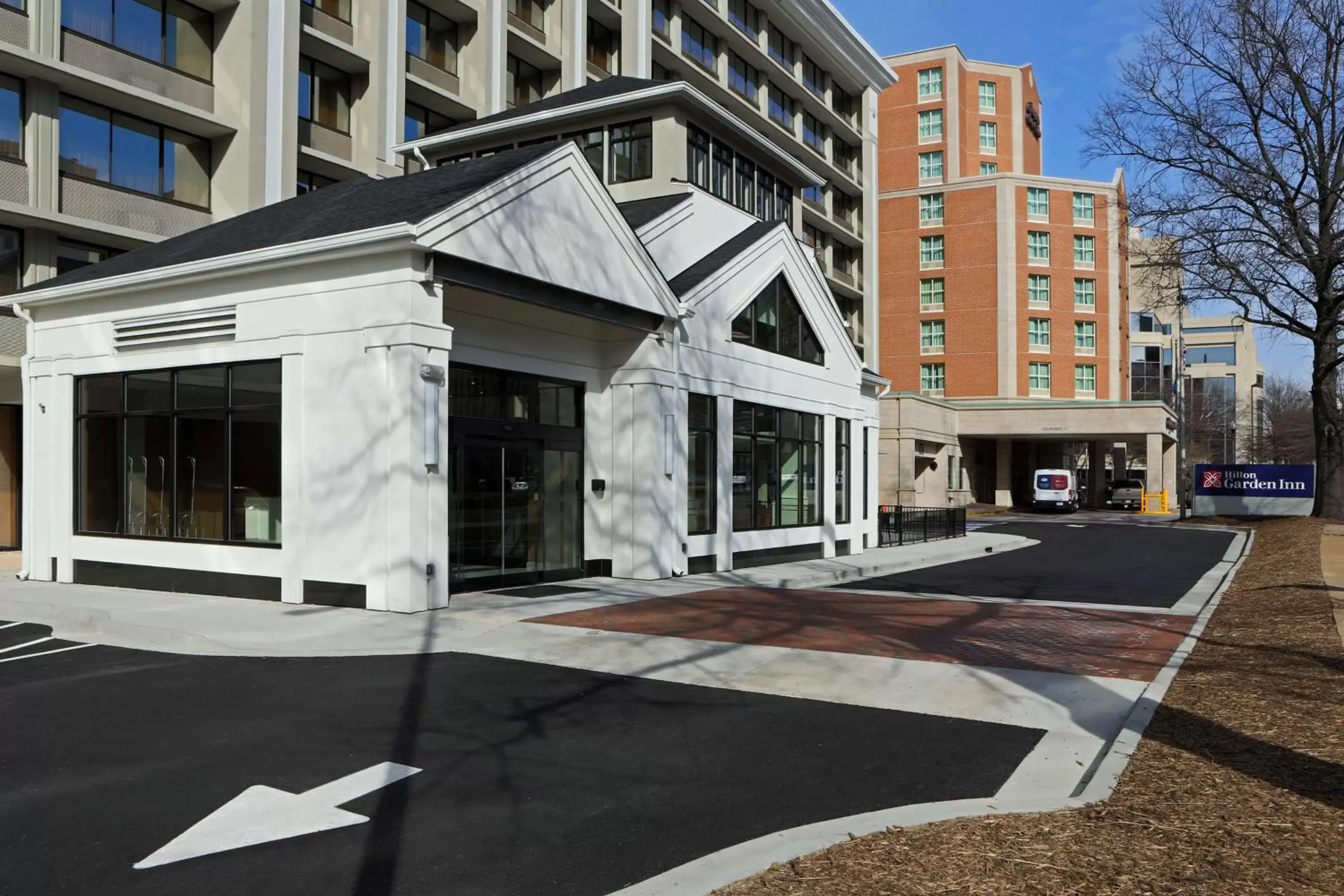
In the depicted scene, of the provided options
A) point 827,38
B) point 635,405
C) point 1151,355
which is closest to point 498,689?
point 635,405

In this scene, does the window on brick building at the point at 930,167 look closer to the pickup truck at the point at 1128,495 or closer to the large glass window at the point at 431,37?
the pickup truck at the point at 1128,495

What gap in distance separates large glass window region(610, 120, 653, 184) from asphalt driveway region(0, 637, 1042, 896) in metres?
15.0

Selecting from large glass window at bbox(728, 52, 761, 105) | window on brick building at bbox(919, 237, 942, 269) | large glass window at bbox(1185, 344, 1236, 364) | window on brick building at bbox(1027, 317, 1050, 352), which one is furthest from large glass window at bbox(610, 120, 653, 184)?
large glass window at bbox(1185, 344, 1236, 364)

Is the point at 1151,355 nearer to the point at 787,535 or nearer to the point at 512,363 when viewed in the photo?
the point at 787,535

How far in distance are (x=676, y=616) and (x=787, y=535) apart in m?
9.38

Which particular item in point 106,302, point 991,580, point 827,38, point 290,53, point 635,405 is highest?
point 827,38

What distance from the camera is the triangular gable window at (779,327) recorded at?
2052cm

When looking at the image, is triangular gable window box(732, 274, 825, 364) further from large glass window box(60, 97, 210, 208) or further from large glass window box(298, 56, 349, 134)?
large glass window box(298, 56, 349, 134)

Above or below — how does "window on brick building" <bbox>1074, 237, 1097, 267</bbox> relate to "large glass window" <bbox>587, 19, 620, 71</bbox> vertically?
below

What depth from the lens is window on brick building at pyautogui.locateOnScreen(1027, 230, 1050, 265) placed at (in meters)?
66.4

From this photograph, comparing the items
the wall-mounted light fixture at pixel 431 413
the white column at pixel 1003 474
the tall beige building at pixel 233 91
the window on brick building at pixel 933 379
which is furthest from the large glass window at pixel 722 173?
the white column at pixel 1003 474

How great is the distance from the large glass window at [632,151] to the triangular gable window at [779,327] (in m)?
3.79

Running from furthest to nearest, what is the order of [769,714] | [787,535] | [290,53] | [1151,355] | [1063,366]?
[1151,355], [1063,366], [290,53], [787,535], [769,714]

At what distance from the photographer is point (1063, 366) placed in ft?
219
